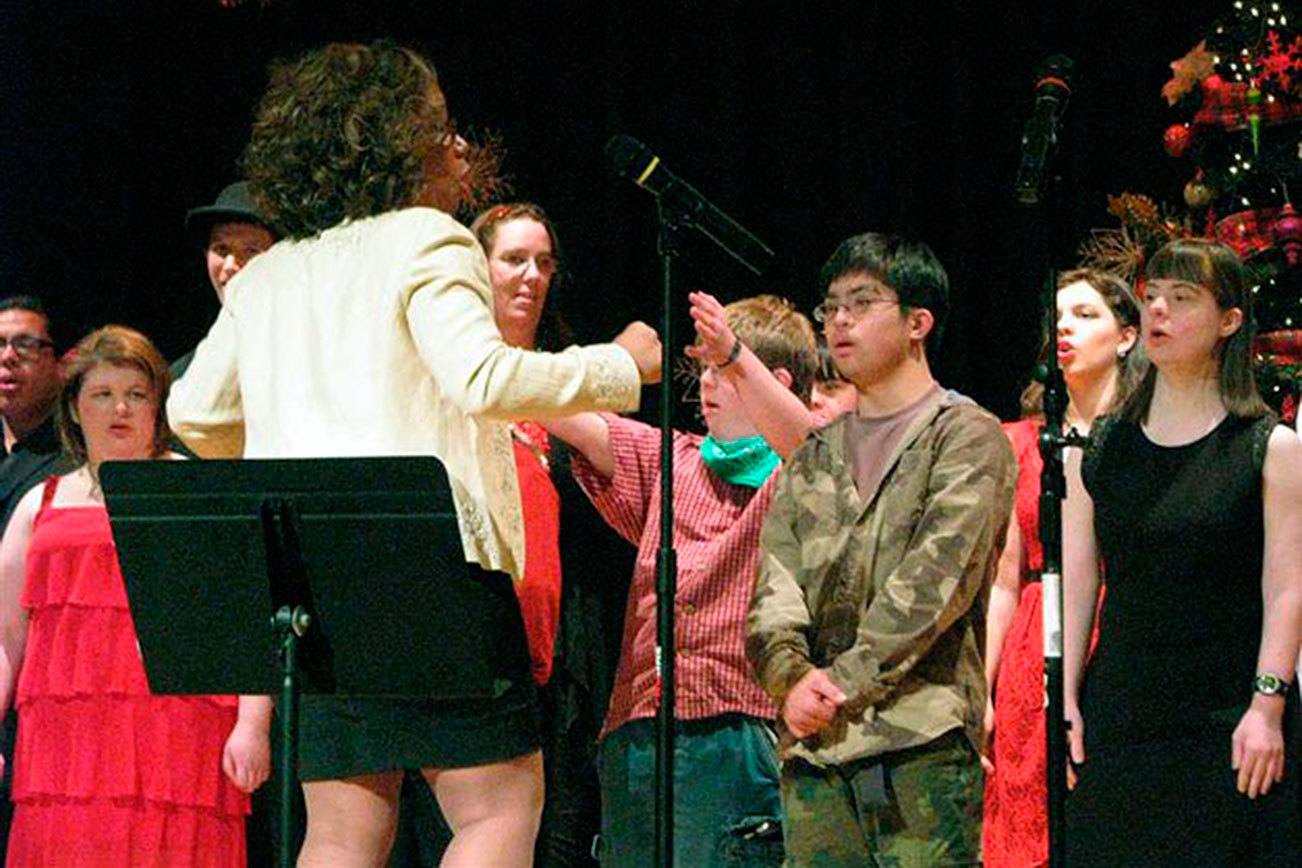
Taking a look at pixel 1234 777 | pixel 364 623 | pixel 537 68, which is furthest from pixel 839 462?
pixel 537 68

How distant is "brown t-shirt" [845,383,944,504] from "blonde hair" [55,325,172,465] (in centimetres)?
168

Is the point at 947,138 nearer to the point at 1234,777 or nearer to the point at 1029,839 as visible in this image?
the point at 1029,839

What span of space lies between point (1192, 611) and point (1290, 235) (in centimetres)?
190

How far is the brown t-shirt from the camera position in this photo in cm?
346

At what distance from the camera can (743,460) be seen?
3.93 meters

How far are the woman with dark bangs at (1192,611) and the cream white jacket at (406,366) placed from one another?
1116 millimetres

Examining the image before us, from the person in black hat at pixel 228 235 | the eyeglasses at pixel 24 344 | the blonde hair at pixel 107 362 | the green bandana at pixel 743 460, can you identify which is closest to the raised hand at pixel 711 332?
the green bandana at pixel 743 460

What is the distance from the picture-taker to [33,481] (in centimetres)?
484

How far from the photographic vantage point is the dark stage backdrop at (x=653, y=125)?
5500 millimetres

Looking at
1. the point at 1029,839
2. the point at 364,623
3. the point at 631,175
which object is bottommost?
the point at 1029,839

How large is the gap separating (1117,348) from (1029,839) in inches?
46.4

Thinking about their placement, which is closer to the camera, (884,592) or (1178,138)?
(884,592)

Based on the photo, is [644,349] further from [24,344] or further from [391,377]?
[24,344]

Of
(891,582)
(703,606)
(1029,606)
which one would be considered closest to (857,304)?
(891,582)
